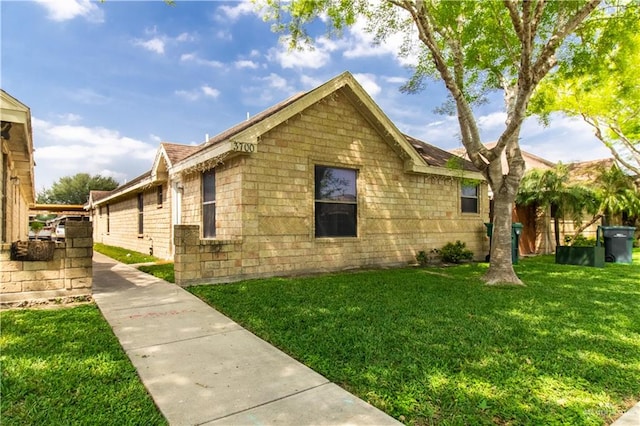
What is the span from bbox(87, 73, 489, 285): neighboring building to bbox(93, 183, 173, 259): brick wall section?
0.14 meters

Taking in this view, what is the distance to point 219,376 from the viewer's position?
132 inches

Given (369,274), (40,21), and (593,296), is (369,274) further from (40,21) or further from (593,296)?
(40,21)

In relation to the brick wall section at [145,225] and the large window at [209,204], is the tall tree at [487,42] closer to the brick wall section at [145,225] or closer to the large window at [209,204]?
the large window at [209,204]

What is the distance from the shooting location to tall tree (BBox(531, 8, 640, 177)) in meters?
9.30

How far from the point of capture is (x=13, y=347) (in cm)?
391

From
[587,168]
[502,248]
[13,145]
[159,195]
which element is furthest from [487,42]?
[587,168]

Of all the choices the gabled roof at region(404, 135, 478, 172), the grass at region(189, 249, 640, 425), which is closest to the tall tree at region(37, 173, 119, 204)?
the gabled roof at region(404, 135, 478, 172)

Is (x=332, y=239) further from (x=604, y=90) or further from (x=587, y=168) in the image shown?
(x=587, y=168)

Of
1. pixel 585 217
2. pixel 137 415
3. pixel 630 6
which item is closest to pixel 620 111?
pixel 585 217

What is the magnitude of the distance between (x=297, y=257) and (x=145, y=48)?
28.4 ft

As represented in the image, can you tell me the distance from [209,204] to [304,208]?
2.83 meters

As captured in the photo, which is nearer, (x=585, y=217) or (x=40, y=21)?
(x=40, y=21)

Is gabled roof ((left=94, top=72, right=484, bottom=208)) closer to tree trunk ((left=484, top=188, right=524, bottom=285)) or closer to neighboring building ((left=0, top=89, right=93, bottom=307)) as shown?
tree trunk ((left=484, top=188, right=524, bottom=285))

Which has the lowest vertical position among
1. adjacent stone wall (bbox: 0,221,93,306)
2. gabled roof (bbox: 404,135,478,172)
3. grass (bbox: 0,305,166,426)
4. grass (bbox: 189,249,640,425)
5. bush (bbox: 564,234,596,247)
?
grass (bbox: 189,249,640,425)
